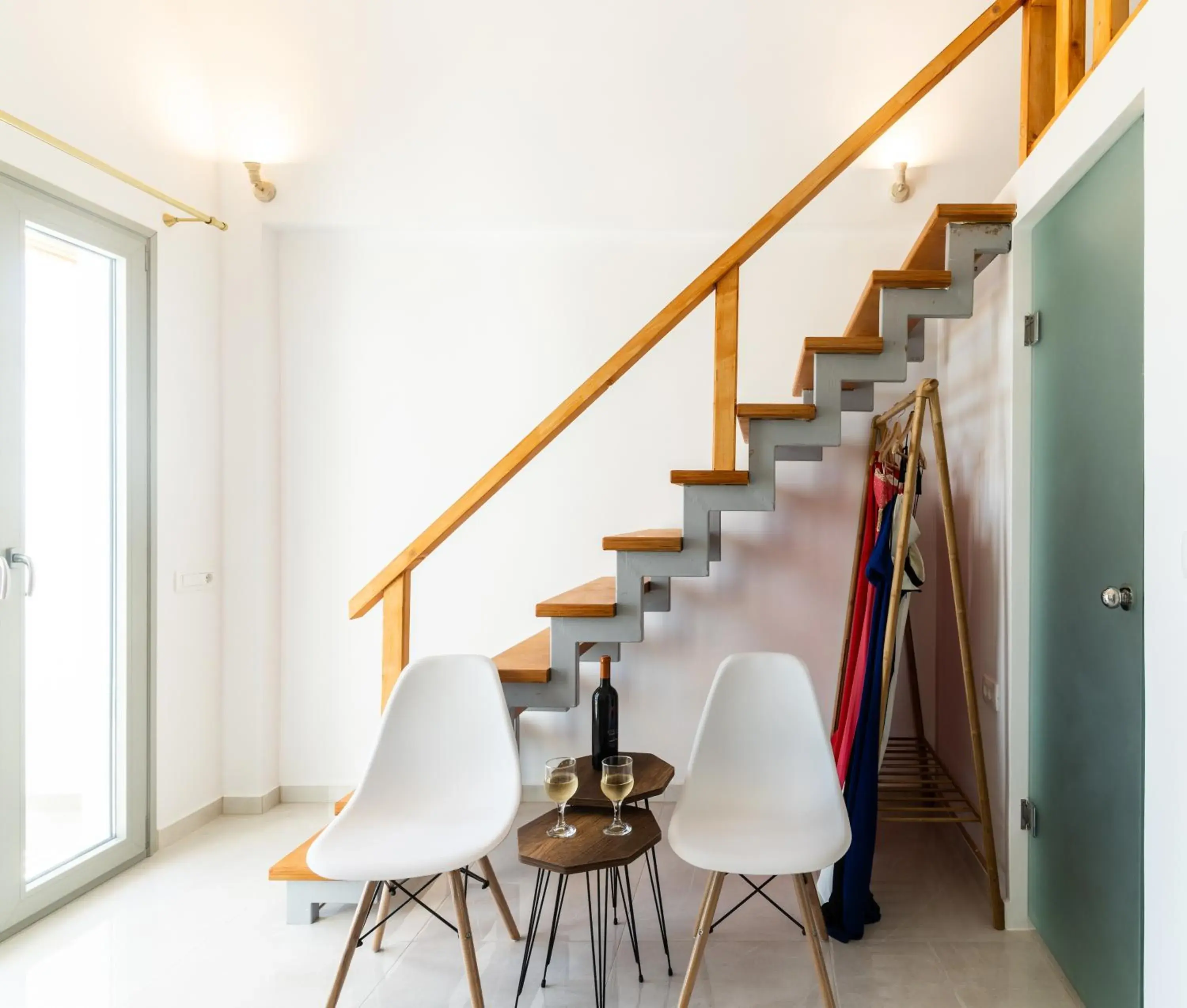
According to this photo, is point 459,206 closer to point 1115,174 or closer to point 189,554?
point 189,554

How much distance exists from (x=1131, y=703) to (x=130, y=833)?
334cm

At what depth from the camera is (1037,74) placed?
2.48 meters

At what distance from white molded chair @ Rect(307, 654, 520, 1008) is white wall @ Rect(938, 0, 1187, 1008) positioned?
4.85 ft

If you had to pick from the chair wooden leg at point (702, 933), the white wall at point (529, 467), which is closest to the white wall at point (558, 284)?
the white wall at point (529, 467)

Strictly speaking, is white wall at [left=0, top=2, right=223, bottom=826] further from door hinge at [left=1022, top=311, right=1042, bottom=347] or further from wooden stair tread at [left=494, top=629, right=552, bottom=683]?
door hinge at [left=1022, top=311, right=1042, bottom=347]

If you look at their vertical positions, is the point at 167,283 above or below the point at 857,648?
above

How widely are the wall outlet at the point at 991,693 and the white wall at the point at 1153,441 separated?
0.37 ft

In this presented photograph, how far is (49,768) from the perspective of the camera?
2717 millimetres

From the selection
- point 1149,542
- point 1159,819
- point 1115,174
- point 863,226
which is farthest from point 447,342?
point 1159,819

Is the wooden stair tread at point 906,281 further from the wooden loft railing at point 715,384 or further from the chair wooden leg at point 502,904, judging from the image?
the chair wooden leg at point 502,904

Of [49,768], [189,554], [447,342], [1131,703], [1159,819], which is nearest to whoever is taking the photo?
[1159,819]

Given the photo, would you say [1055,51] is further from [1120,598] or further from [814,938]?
[814,938]

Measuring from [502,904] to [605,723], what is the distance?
2.01 feet

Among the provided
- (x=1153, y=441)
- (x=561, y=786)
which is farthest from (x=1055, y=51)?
(x=561, y=786)
